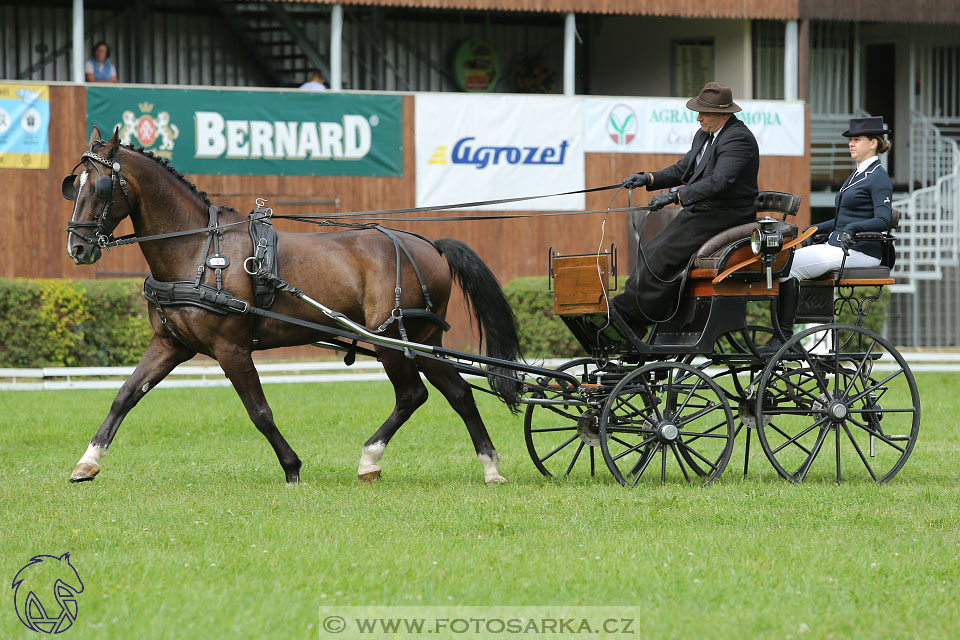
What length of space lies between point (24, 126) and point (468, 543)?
45.9 ft

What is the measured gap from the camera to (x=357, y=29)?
24516mm

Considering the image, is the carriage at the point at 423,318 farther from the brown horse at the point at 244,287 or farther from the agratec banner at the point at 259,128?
the agratec banner at the point at 259,128

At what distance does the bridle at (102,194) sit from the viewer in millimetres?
7871

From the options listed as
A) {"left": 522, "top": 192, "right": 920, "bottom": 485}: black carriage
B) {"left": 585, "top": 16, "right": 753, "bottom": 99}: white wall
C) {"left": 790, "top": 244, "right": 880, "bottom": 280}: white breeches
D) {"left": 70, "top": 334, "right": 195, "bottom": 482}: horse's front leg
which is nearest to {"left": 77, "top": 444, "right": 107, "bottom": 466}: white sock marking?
{"left": 70, "top": 334, "right": 195, "bottom": 482}: horse's front leg

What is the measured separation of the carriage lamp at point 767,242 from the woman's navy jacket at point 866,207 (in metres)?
0.73

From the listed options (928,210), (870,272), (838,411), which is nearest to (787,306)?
(870,272)

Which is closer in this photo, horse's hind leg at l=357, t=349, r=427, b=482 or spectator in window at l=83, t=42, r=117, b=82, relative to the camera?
horse's hind leg at l=357, t=349, r=427, b=482

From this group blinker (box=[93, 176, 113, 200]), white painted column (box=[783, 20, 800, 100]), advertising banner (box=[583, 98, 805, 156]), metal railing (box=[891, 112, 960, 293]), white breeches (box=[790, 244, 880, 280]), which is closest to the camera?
blinker (box=[93, 176, 113, 200])

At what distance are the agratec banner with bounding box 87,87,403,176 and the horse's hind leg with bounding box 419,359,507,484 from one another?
1098 centimetres

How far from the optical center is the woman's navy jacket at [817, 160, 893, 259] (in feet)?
27.4

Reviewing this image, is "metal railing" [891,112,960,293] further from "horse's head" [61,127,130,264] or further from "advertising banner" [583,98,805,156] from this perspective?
"horse's head" [61,127,130,264]

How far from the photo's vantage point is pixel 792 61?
21.6 meters

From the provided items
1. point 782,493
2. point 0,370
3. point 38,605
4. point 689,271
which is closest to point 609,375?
point 689,271

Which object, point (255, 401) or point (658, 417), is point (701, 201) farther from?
point (255, 401)
